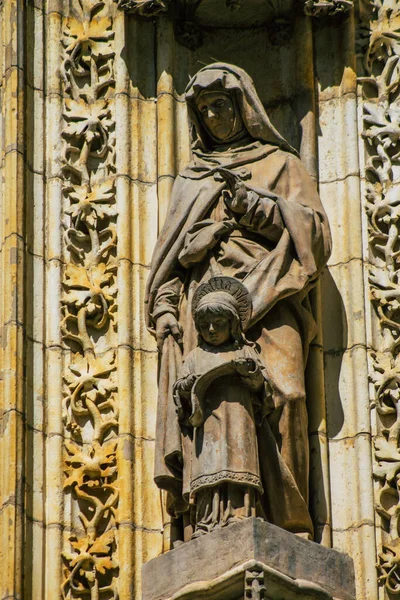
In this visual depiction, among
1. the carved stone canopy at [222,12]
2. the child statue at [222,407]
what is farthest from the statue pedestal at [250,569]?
the carved stone canopy at [222,12]

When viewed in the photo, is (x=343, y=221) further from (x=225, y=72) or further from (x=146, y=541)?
(x=146, y=541)

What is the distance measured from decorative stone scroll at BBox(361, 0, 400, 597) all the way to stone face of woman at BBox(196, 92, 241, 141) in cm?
94

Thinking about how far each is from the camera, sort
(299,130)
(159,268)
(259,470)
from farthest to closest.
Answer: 1. (299,130)
2. (159,268)
3. (259,470)

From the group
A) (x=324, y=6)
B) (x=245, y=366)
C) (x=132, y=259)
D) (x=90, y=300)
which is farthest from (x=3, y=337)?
(x=324, y=6)

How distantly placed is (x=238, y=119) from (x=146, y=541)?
237cm

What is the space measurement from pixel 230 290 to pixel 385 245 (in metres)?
1.48

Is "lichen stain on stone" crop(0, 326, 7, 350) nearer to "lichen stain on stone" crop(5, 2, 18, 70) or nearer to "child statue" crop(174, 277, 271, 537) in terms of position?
"child statue" crop(174, 277, 271, 537)

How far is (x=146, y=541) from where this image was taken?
42.3 feet

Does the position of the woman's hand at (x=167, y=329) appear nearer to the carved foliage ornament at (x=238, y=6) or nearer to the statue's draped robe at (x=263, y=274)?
the statue's draped robe at (x=263, y=274)

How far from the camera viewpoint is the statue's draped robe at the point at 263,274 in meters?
12.5

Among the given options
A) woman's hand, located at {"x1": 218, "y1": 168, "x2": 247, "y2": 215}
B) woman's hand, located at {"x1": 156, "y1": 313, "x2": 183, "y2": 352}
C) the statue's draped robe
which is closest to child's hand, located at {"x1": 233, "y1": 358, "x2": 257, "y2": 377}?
the statue's draped robe

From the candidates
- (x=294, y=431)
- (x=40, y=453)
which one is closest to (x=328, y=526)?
(x=294, y=431)

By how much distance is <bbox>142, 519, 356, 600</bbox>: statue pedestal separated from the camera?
11820mm

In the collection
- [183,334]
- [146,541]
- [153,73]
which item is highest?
[153,73]
